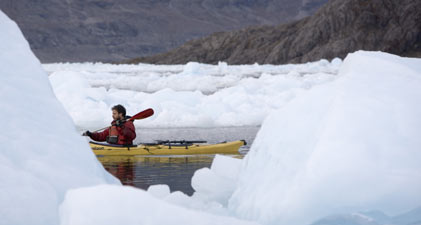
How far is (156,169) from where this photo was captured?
938 cm

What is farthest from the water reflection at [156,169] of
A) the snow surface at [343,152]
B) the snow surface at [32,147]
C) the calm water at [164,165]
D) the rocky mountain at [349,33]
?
the rocky mountain at [349,33]

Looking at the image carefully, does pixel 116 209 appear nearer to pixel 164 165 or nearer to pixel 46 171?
pixel 46 171

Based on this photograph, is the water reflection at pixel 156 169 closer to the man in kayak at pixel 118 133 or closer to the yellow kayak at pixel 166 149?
the yellow kayak at pixel 166 149

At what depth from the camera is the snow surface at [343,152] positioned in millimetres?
3688

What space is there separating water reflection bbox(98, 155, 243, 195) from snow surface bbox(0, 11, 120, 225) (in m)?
3.11

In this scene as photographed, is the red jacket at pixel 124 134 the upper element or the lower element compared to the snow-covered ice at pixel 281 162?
upper

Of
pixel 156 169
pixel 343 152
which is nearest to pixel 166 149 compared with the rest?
pixel 156 169

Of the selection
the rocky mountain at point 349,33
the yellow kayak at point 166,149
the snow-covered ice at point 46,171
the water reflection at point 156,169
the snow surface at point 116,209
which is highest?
the rocky mountain at point 349,33

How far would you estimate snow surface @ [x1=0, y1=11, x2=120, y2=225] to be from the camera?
3176mm

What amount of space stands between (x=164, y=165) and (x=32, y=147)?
6.38m

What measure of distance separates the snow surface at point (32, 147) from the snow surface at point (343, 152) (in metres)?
1.00

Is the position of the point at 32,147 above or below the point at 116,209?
above

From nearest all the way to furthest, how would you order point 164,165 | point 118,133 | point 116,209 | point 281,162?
point 116,209
point 281,162
point 164,165
point 118,133

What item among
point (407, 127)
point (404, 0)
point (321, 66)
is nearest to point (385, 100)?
point (407, 127)
